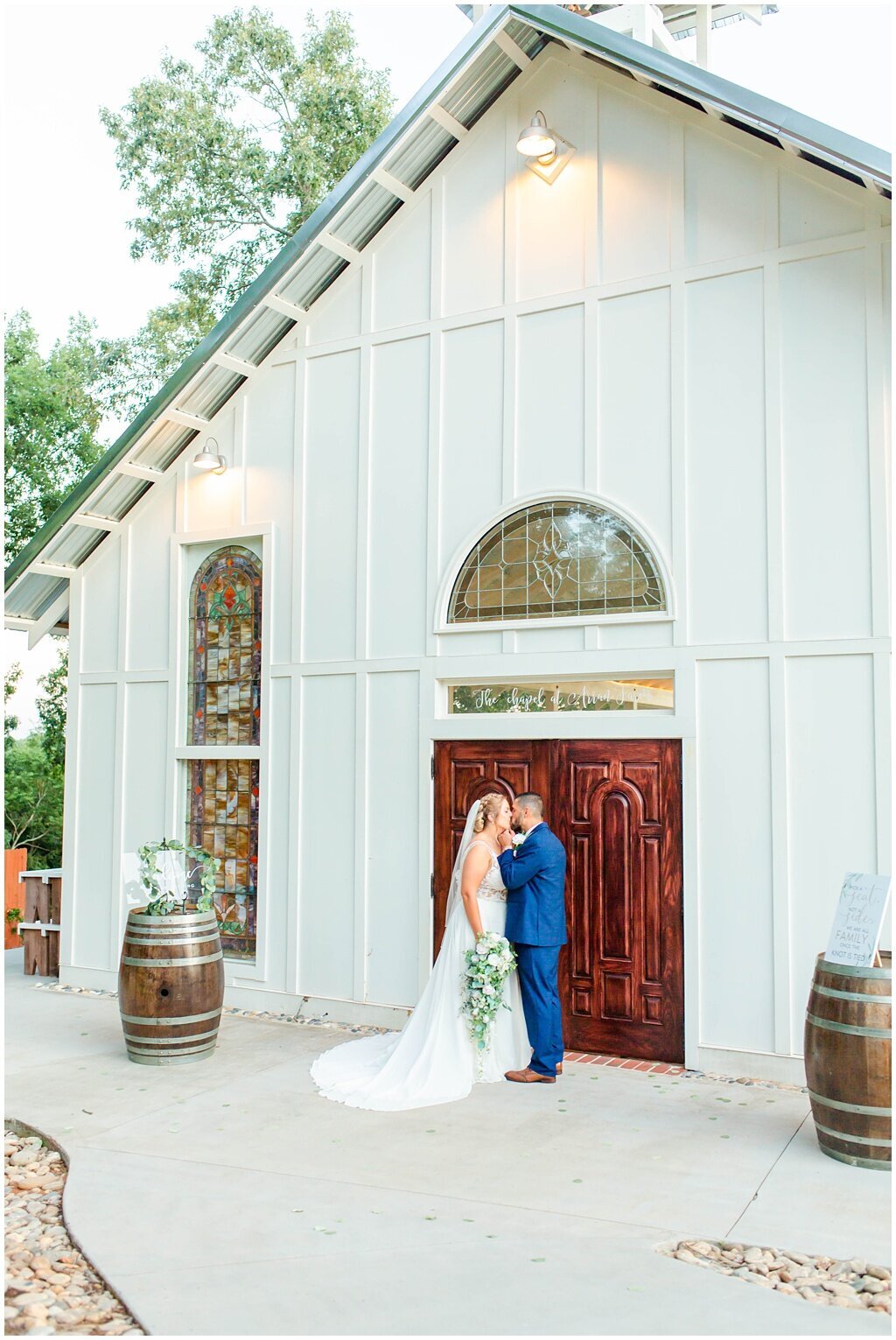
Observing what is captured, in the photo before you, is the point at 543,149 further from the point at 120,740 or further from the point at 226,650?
the point at 120,740

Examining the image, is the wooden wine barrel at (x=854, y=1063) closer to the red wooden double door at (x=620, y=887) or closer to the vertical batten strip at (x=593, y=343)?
the red wooden double door at (x=620, y=887)

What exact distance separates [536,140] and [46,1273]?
7.01 m

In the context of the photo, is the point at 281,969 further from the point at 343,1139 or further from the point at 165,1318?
the point at 165,1318

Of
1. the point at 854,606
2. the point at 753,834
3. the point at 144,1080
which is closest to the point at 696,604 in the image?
the point at 854,606

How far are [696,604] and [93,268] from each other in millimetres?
15861

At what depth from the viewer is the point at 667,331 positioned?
7211 mm

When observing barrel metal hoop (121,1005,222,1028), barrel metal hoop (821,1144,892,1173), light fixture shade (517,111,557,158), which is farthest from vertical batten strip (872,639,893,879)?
barrel metal hoop (121,1005,222,1028)

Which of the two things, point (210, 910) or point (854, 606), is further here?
point (210, 910)

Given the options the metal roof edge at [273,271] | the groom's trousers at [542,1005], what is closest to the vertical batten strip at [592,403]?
the metal roof edge at [273,271]

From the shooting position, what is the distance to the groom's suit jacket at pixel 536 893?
260 inches

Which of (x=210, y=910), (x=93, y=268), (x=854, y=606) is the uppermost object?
(x=93, y=268)

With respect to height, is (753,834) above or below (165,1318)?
above

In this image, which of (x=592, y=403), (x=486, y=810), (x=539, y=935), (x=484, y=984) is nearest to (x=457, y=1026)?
(x=484, y=984)

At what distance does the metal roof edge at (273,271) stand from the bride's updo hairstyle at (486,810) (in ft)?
13.4
